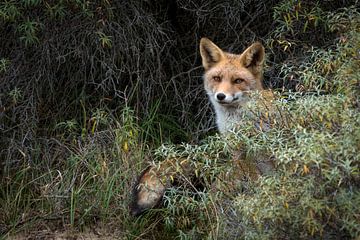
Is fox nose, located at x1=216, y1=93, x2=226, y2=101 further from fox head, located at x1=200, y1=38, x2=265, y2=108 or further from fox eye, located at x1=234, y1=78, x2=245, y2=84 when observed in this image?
fox eye, located at x1=234, y1=78, x2=245, y2=84

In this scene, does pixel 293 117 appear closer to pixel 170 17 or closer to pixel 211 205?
pixel 211 205

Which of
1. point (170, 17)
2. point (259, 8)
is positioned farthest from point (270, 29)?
point (170, 17)

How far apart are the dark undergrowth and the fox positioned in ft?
0.60

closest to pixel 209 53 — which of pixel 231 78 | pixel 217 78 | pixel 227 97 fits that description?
pixel 217 78

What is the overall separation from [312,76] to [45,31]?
332 centimetres

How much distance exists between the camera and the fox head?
676cm

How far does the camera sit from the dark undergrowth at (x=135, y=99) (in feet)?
18.1

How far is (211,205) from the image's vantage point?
5.75 meters

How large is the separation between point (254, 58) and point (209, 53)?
0.48m

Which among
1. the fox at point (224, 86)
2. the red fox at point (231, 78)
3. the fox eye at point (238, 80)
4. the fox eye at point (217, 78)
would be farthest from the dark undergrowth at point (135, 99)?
the fox eye at point (217, 78)

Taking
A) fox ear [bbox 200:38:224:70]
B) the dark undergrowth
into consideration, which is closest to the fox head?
fox ear [bbox 200:38:224:70]

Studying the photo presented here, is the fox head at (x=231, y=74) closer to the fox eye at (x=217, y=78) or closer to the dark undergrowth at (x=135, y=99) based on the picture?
the fox eye at (x=217, y=78)

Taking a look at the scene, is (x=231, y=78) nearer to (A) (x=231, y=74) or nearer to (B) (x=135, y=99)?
(A) (x=231, y=74)

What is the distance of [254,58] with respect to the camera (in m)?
6.84
